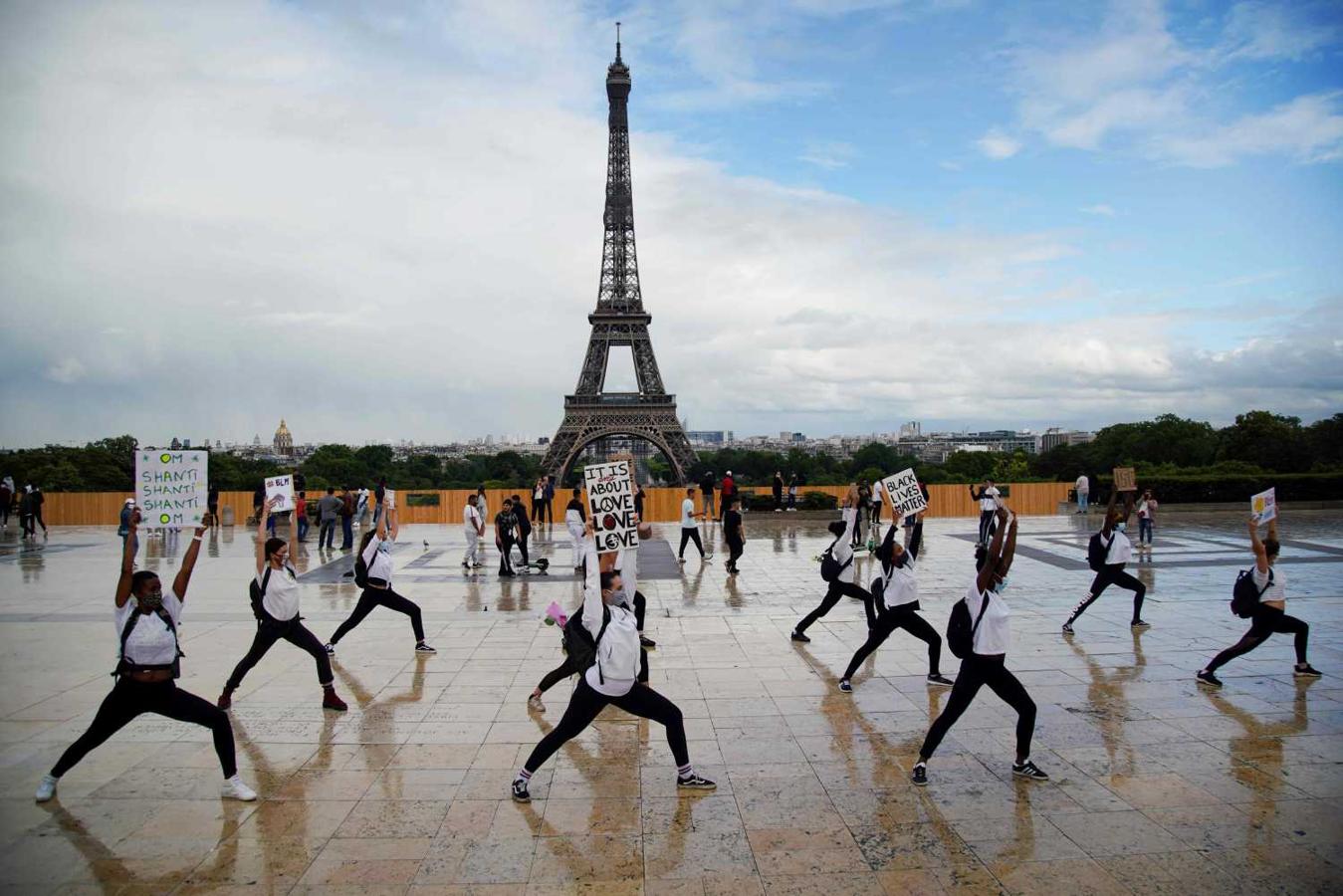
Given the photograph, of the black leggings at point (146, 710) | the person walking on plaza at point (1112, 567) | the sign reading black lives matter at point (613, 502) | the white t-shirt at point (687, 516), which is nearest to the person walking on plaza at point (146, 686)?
the black leggings at point (146, 710)

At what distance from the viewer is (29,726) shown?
782 centimetres

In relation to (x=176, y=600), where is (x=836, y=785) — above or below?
below

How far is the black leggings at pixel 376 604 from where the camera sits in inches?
392

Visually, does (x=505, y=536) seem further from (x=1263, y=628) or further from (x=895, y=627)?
(x=1263, y=628)

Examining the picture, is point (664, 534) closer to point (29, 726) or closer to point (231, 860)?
point (29, 726)

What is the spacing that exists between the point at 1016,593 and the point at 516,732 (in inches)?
385

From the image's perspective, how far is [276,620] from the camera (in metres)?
8.23

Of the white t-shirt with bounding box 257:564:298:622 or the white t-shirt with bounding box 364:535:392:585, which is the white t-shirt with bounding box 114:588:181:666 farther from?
the white t-shirt with bounding box 364:535:392:585

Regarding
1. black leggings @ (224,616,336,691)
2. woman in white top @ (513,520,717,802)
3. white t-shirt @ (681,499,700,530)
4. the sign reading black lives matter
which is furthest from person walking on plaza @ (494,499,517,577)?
woman in white top @ (513,520,717,802)

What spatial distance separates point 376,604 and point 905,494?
6.85 m

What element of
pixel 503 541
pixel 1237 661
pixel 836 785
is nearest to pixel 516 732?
pixel 836 785

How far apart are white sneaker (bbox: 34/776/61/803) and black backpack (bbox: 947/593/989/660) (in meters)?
6.48

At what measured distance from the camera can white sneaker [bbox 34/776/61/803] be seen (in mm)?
6152

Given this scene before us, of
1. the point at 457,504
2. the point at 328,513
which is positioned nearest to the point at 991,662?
the point at 328,513
